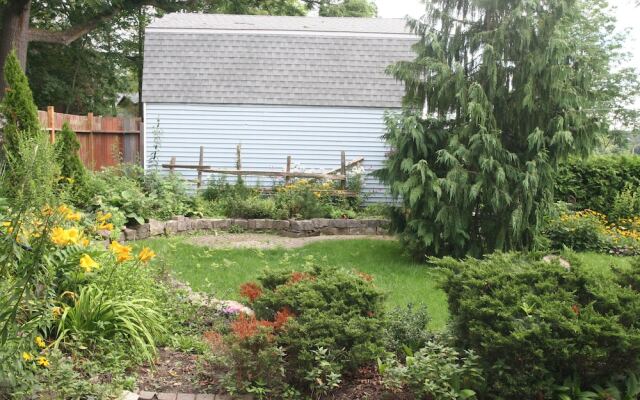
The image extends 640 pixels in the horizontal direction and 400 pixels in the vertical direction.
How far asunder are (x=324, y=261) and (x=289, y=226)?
3188 millimetres

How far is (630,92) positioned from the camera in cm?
2519

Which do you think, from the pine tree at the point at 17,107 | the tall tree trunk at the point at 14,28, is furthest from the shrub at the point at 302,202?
the tall tree trunk at the point at 14,28

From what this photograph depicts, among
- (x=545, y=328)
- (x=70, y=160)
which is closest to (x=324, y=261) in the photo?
(x=70, y=160)

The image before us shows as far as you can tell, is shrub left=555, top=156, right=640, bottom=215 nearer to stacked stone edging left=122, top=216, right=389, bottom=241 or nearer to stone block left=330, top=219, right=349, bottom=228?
stacked stone edging left=122, top=216, right=389, bottom=241

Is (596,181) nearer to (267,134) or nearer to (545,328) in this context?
(267,134)

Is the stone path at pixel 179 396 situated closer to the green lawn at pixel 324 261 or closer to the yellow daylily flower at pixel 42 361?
the yellow daylily flower at pixel 42 361

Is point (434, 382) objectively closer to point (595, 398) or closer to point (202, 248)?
point (595, 398)

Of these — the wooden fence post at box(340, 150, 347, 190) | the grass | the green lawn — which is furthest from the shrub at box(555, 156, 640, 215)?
the grass

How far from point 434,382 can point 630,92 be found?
2596 cm

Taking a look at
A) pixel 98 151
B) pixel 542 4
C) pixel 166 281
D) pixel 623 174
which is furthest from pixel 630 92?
pixel 166 281

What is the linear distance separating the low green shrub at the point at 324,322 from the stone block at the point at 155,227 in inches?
238

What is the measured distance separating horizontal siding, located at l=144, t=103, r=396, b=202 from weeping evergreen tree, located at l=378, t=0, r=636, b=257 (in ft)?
19.6

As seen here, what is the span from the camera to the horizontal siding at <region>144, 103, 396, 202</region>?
48.1 ft

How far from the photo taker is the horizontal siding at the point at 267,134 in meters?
14.7
